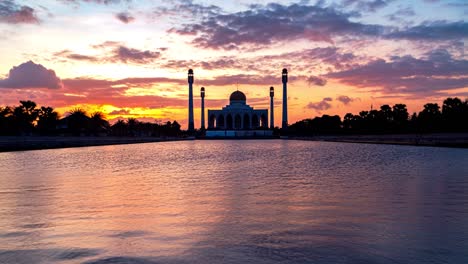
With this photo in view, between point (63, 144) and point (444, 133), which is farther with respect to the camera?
point (444, 133)

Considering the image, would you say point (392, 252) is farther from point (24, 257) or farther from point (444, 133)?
point (444, 133)

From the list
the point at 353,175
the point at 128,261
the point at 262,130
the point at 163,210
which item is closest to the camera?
the point at 128,261

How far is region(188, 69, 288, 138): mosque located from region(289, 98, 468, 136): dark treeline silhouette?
10.3m

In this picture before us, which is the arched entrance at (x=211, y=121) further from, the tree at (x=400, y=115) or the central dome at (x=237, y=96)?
the tree at (x=400, y=115)

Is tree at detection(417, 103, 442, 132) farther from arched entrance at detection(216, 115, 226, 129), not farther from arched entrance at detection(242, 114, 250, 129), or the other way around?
arched entrance at detection(216, 115, 226, 129)

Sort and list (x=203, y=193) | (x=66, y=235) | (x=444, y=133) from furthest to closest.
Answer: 1. (x=444, y=133)
2. (x=203, y=193)
3. (x=66, y=235)

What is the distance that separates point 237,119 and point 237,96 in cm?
715

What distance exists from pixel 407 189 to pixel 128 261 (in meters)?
9.58

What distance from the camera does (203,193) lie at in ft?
41.6

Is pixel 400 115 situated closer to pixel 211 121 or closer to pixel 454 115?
pixel 454 115

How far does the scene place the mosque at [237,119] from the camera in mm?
113625

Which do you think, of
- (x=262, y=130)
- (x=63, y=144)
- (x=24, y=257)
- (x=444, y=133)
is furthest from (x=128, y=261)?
(x=262, y=130)

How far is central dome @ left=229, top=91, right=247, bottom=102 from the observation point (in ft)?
423

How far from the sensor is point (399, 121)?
91.1 meters
